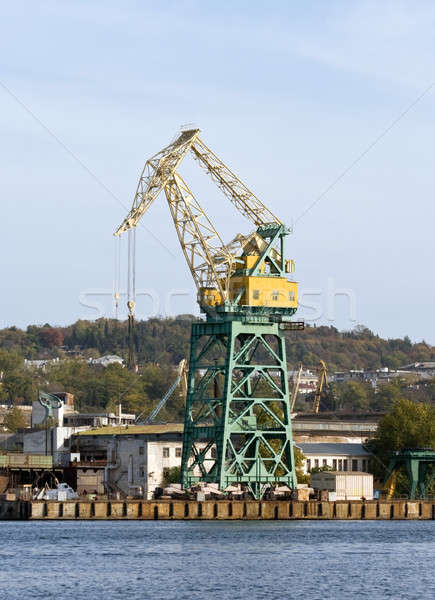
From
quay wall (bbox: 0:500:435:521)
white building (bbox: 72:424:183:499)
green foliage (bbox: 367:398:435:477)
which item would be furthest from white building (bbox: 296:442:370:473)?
quay wall (bbox: 0:500:435:521)

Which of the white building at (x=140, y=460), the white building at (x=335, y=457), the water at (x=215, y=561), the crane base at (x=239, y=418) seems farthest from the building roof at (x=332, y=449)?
the water at (x=215, y=561)

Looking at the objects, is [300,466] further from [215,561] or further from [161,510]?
[215,561]

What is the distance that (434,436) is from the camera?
145250 millimetres

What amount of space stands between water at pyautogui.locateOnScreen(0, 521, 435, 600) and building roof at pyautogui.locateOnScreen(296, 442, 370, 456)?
41765 mm

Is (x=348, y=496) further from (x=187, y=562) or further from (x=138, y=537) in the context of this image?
(x=187, y=562)

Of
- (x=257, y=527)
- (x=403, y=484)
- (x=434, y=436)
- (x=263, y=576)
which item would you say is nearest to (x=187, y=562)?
(x=263, y=576)

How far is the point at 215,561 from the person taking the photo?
77.3 metres

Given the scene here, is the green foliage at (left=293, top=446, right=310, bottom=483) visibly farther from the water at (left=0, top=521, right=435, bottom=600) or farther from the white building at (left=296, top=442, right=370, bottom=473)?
the water at (left=0, top=521, right=435, bottom=600)

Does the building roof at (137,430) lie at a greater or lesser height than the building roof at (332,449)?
greater

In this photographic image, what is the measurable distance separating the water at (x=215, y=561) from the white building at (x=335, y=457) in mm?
39770

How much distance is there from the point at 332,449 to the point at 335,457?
2791mm

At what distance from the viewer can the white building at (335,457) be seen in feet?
474

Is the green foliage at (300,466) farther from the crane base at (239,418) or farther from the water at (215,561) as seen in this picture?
the water at (215,561)

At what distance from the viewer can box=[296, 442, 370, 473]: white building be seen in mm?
144375
